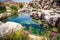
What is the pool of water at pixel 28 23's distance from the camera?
3.42 meters

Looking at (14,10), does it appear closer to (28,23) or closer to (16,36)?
(28,23)

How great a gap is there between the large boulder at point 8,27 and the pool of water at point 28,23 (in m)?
0.12

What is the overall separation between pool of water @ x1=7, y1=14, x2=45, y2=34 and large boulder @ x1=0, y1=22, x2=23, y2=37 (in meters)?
0.12

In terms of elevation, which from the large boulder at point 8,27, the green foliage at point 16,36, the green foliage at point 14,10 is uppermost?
the green foliage at point 14,10

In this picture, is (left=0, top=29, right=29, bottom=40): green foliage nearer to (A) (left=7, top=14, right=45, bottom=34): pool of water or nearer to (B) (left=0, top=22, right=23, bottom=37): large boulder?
(B) (left=0, top=22, right=23, bottom=37): large boulder

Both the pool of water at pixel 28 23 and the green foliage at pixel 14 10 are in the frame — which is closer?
the pool of water at pixel 28 23

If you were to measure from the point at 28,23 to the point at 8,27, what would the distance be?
0.39m

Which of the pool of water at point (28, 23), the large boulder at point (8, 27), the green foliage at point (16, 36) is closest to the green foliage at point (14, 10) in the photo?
the pool of water at point (28, 23)

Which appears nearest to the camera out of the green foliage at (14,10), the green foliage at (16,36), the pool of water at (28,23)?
the green foliage at (16,36)

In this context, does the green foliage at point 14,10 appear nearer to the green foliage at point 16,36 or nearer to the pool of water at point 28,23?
the pool of water at point 28,23

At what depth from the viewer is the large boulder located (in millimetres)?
3336

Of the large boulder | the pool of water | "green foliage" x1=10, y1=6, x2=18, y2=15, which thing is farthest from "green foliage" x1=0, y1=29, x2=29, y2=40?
"green foliage" x1=10, y1=6, x2=18, y2=15

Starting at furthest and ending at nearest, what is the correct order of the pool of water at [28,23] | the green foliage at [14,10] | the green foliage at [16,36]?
the green foliage at [14,10]
the pool of water at [28,23]
the green foliage at [16,36]

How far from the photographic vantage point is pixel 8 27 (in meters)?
3.38
